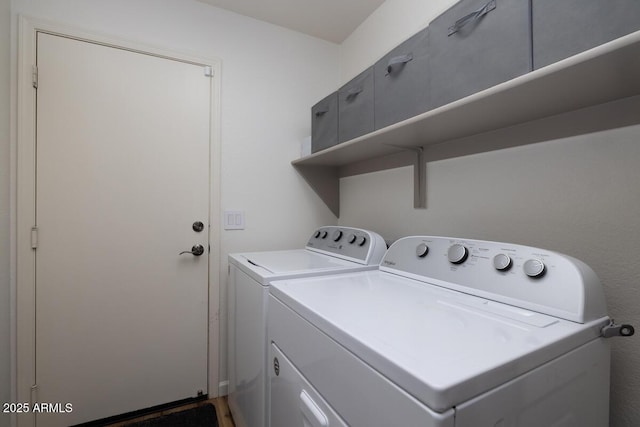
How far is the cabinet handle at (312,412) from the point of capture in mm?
670

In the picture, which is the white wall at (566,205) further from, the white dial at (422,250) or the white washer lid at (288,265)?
the white washer lid at (288,265)

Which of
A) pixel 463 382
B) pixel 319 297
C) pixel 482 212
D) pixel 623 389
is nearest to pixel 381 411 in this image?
pixel 463 382

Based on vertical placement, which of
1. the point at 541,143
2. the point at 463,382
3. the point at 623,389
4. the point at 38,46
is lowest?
the point at 623,389

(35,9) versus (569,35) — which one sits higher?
(35,9)

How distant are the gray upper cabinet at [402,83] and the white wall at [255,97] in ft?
2.93

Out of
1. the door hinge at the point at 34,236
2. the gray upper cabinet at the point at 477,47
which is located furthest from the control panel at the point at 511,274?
the door hinge at the point at 34,236

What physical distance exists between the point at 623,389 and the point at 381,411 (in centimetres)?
85

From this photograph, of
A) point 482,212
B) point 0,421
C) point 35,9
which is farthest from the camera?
point 35,9

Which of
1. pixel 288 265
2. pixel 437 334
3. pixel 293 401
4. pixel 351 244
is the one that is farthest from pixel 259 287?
pixel 437 334

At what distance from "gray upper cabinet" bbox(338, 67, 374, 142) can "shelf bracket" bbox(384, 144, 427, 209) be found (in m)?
0.22

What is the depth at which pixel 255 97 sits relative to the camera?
1.93 meters

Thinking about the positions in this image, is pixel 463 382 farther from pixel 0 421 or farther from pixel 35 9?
pixel 35 9

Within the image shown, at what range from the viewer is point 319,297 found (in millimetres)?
860

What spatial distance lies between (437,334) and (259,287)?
0.70 meters
